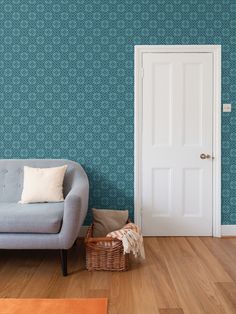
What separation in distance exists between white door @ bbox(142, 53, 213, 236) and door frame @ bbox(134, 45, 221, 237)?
0.04m

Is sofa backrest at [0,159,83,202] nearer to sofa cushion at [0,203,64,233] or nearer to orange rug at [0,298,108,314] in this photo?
sofa cushion at [0,203,64,233]

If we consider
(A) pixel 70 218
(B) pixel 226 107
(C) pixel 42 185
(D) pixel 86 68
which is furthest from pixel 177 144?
(A) pixel 70 218

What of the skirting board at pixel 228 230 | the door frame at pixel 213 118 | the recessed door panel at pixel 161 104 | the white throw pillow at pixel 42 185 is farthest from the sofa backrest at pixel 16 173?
the recessed door panel at pixel 161 104

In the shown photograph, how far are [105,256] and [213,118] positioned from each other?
6.63 feet

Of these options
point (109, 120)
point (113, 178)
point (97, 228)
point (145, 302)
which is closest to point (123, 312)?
point (145, 302)

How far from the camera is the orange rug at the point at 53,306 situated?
3.33 ft

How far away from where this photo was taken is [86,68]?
169 inches

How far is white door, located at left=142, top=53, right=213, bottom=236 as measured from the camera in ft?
14.2

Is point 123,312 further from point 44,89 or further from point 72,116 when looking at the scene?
point 44,89

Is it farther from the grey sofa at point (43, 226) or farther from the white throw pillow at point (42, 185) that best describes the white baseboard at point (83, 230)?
the grey sofa at point (43, 226)

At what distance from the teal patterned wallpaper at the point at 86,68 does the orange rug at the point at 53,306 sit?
3.28 m

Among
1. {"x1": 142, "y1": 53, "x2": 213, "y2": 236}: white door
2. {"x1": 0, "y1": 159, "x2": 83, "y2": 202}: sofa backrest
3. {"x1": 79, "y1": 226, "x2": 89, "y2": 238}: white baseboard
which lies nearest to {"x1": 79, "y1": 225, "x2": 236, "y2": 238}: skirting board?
{"x1": 79, "y1": 226, "x2": 89, "y2": 238}: white baseboard

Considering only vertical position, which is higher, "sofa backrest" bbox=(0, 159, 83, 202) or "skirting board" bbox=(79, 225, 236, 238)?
"sofa backrest" bbox=(0, 159, 83, 202)

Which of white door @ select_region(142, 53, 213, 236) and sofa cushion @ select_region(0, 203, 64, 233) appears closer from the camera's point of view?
sofa cushion @ select_region(0, 203, 64, 233)
